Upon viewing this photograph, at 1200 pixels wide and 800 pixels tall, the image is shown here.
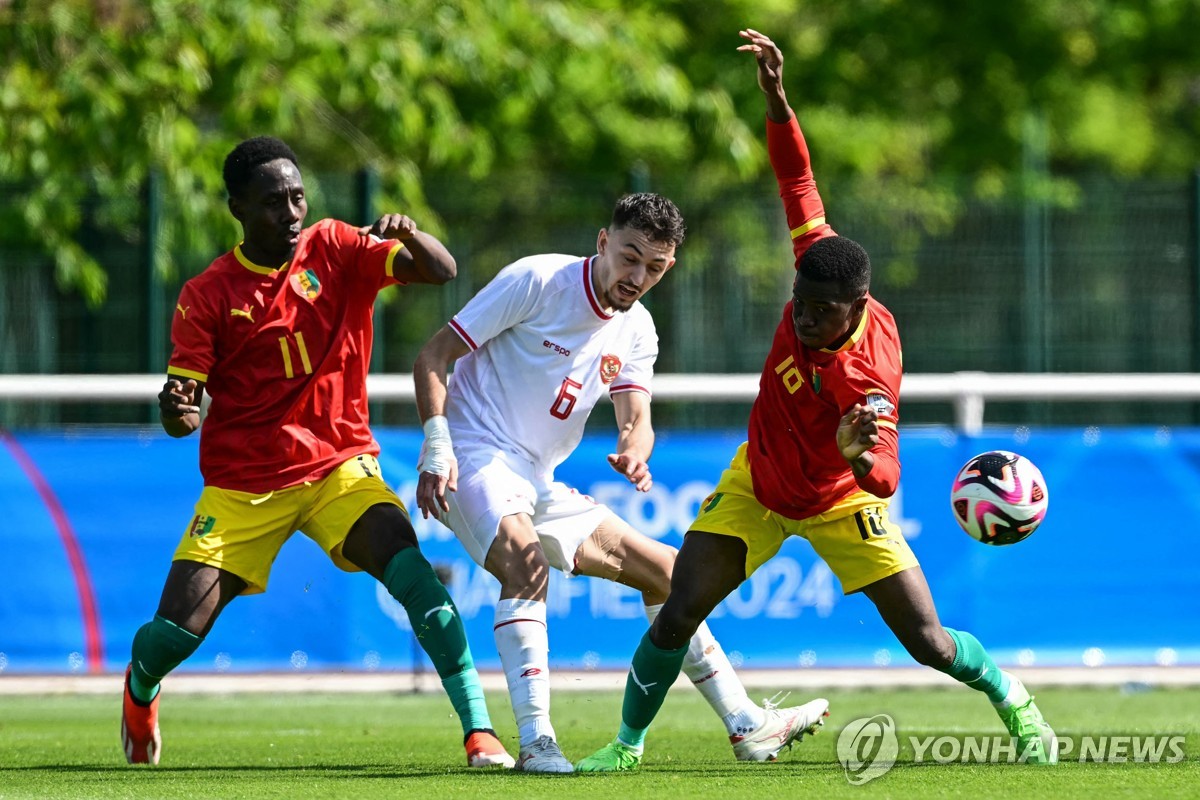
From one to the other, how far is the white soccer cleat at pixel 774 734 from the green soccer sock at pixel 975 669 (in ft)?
2.30

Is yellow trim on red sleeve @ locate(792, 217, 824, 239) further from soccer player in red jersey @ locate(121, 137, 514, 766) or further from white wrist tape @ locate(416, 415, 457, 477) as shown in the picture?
white wrist tape @ locate(416, 415, 457, 477)

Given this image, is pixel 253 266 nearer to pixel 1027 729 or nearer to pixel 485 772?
pixel 485 772

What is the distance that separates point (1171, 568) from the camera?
33.3 ft

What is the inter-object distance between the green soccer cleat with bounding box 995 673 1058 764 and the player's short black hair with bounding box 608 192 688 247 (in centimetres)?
212

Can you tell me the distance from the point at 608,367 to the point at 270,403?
4.44 feet

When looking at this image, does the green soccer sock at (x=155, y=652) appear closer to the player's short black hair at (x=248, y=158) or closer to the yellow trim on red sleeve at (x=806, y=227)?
the player's short black hair at (x=248, y=158)

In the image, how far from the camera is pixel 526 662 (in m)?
6.40

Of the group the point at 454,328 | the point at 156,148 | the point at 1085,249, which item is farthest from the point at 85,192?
the point at 1085,249

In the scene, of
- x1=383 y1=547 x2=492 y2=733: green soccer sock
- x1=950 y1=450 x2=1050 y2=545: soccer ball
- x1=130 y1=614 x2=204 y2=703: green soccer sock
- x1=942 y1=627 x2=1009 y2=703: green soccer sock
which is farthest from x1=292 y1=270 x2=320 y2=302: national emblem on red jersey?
x1=942 y1=627 x2=1009 y2=703: green soccer sock

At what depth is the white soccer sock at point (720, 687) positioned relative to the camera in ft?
22.5

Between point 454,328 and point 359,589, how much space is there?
354 cm

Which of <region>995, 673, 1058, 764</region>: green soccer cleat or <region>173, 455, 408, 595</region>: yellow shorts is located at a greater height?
<region>173, 455, 408, 595</region>: yellow shorts

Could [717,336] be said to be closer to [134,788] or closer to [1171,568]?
[1171,568]

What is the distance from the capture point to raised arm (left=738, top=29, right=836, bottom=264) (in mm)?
6766
